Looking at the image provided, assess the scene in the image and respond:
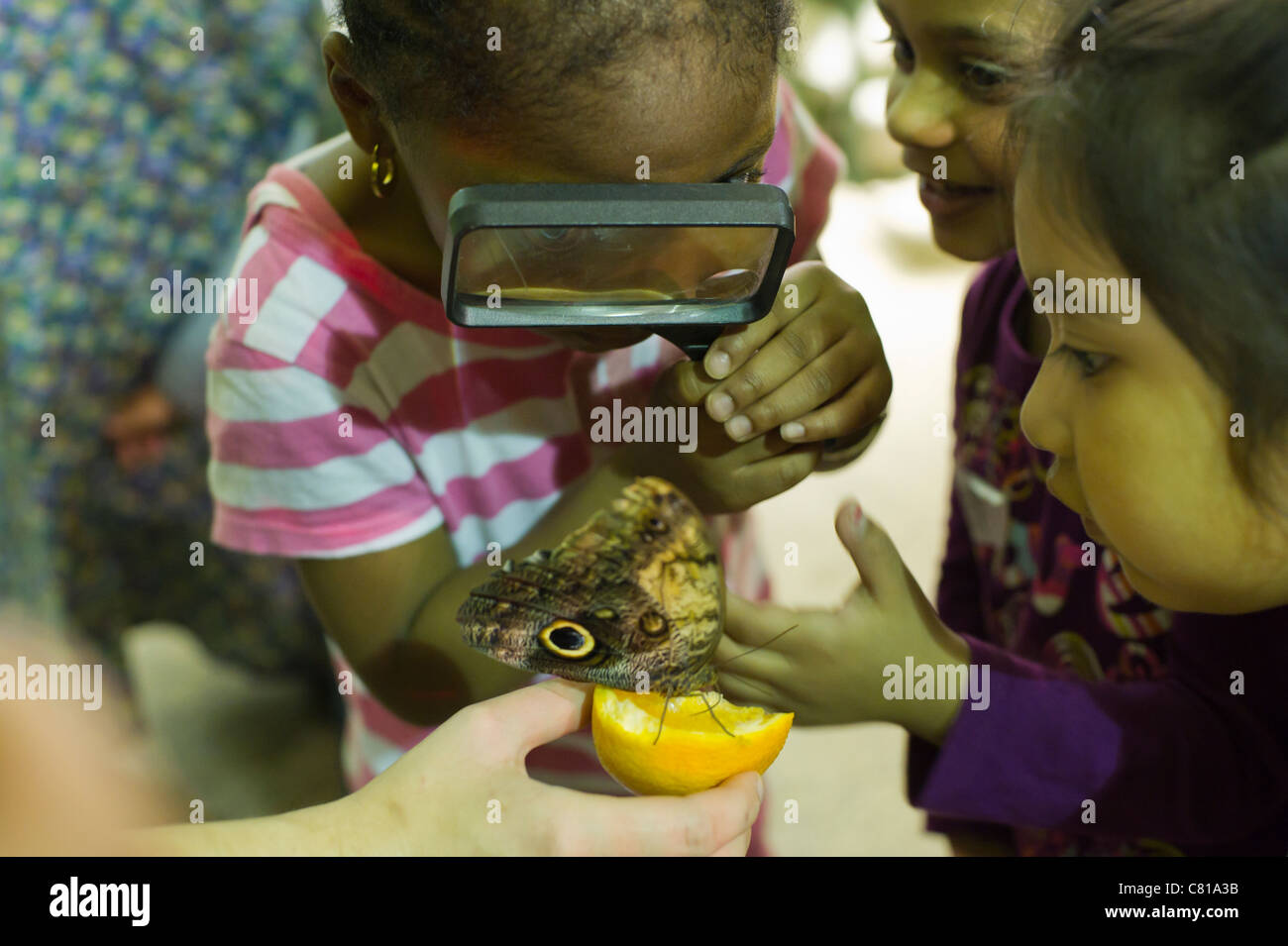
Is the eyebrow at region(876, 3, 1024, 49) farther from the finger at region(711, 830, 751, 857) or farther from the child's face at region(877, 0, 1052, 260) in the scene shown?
the finger at region(711, 830, 751, 857)

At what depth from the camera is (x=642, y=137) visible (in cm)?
48

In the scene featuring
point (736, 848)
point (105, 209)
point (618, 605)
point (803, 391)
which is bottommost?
point (736, 848)

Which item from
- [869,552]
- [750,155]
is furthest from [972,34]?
[869,552]

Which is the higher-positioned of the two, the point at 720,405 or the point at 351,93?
the point at 351,93

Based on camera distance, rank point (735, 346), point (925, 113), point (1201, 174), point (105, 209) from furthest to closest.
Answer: point (105, 209), point (925, 113), point (735, 346), point (1201, 174)

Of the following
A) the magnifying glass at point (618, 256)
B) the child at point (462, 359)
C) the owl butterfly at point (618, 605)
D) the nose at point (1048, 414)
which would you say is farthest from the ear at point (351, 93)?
the nose at point (1048, 414)

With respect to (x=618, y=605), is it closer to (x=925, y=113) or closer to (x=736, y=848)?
(x=736, y=848)

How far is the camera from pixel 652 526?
19.6 inches

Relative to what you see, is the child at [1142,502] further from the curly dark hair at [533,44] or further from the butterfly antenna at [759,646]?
the curly dark hair at [533,44]

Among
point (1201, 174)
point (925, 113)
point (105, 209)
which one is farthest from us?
point (105, 209)

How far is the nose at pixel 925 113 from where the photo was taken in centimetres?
64

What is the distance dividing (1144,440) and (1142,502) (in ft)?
0.10

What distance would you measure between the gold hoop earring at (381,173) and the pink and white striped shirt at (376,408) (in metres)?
0.05

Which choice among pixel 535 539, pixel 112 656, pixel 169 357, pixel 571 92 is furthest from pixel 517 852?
pixel 112 656
